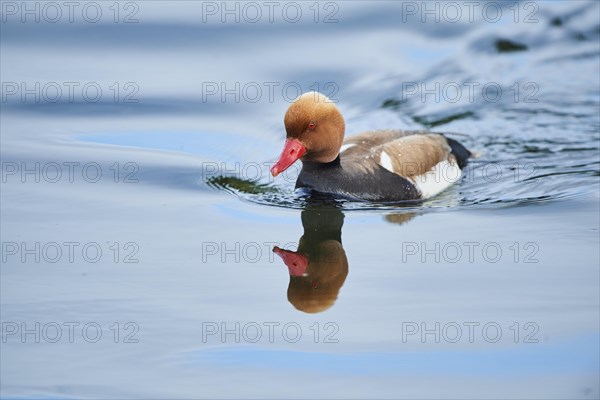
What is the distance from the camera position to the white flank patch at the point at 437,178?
1046cm

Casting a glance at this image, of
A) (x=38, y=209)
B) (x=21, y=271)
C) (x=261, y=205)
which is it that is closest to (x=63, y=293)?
(x=21, y=271)

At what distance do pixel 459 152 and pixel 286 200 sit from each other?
2140 millimetres

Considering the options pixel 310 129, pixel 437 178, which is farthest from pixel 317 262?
pixel 437 178

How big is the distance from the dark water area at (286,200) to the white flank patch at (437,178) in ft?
0.37

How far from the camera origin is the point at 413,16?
15195mm

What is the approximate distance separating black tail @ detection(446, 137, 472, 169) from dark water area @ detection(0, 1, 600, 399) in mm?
122

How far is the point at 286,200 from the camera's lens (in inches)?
400

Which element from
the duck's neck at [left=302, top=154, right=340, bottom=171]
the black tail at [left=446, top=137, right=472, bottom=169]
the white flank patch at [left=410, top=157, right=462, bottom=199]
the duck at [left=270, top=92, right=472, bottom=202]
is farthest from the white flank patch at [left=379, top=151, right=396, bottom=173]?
the black tail at [left=446, top=137, right=472, bottom=169]

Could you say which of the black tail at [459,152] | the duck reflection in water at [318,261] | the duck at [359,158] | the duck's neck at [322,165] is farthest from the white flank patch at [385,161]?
the black tail at [459,152]

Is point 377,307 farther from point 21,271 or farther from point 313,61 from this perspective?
point 313,61

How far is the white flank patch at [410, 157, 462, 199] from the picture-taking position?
10461mm

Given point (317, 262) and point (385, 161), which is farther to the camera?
point (385, 161)

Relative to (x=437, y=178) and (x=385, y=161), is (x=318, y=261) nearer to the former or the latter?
(x=385, y=161)

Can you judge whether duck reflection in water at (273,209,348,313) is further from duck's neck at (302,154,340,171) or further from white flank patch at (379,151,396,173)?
white flank patch at (379,151,396,173)
